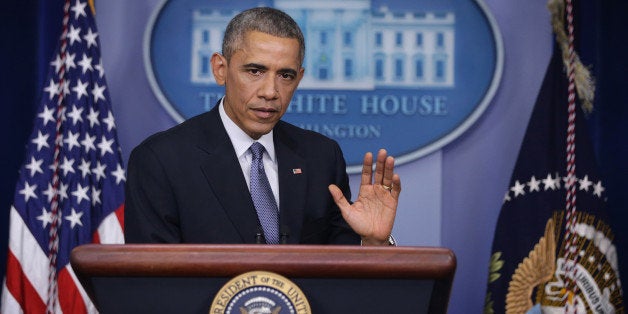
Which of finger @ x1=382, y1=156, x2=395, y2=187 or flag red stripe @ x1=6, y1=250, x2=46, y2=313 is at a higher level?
finger @ x1=382, y1=156, x2=395, y2=187

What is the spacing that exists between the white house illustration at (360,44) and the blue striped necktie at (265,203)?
66.5 inches

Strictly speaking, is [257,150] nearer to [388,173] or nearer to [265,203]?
[265,203]

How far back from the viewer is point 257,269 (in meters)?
1.27

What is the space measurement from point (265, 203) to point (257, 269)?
64 centimetres

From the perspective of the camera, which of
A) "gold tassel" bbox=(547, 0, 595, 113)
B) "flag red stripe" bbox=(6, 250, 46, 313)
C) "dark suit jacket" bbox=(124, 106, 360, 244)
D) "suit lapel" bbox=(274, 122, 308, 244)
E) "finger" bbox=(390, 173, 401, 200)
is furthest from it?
"gold tassel" bbox=(547, 0, 595, 113)

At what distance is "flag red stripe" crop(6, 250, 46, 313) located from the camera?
10.6ft

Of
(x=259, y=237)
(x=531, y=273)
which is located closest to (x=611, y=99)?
(x=531, y=273)

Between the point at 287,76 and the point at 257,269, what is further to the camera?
the point at 287,76

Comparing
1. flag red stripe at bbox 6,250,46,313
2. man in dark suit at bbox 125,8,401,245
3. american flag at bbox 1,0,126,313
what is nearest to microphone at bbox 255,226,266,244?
man in dark suit at bbox 125,8,401,245

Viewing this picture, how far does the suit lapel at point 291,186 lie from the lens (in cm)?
194

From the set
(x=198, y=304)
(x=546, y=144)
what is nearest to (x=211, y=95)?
(x=546, y=144)

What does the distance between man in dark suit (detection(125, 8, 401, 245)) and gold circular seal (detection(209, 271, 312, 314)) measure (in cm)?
46

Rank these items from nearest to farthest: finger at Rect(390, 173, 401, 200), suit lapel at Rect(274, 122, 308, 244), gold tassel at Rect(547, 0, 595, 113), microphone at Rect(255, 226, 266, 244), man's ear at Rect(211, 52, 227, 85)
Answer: microphone at Rect(255, 226, 266, 244), finger at Rect(390, 173, 401, 200), suit lapel at Rect(274, 122, 308, 244), man's ear at Rect(211, 52, 227, 85), gold tassel at Rect(547, 0, 595, 113)

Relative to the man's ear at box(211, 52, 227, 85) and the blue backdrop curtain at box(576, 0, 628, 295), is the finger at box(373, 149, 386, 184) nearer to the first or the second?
the man's ear at box(211, 52, 227, 85)
